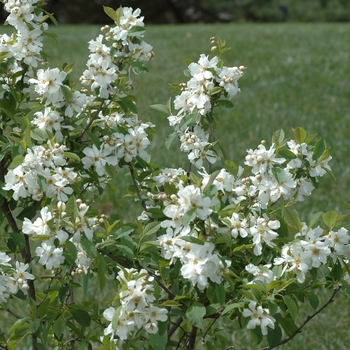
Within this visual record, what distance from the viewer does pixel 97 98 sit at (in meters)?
2.06

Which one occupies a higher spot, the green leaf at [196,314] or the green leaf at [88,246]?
the green leaf at [88,246]

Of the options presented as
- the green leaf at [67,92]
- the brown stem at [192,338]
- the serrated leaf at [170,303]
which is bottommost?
the brown stem at [192,338]

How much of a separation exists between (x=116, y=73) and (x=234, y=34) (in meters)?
8.57

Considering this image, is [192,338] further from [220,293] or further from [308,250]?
[308,250]

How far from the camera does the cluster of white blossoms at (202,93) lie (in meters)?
1.88

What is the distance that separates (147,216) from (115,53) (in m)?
0.51

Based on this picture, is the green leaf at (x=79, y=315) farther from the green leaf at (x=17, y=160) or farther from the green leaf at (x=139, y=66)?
the green leaf at (x=139, y=66)

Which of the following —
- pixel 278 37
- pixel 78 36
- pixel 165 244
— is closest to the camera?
pixel 165 244

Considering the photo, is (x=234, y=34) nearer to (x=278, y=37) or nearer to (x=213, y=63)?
(x=278, y=37)

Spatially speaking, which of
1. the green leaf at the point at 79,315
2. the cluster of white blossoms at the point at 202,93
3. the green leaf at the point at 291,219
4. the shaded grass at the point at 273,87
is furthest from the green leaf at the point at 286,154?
the shaded grass at the point at 273,87

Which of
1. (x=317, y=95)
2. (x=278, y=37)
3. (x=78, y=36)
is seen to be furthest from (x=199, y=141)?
(x=78, y=36)

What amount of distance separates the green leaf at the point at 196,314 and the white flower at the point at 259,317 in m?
0.10

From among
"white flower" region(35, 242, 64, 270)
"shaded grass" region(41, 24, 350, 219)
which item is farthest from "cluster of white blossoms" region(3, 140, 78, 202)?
"shaded grass" region(41, 24, 350, 219)

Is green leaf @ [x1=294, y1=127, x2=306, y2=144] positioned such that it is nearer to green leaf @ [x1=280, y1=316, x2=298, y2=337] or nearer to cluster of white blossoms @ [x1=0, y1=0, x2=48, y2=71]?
green leaf @ [x1=280, y1=316, x2=298, y2=337]
